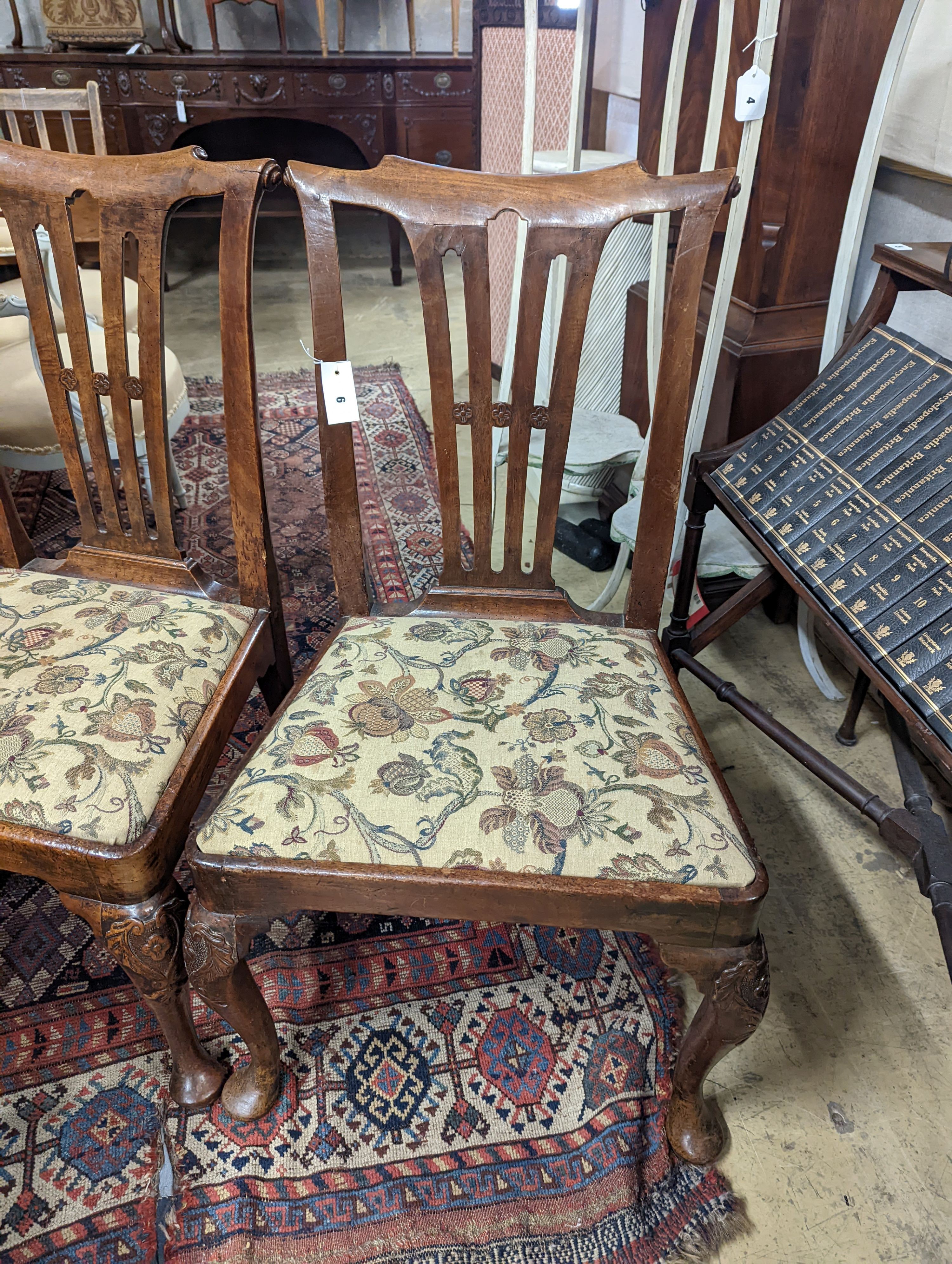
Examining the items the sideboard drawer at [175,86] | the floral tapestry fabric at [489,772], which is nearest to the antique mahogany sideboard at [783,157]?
the floral tapestry fabric at [489,772]

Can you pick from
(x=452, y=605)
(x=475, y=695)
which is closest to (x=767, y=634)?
(x=452, y=605)

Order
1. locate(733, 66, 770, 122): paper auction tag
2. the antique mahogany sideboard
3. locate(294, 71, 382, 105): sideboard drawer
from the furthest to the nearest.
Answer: locate(294, 71, 382, 105): sideboard drawer
the antique mahogany sideboard
locate(733, 66, 770, 122): paper auction tag

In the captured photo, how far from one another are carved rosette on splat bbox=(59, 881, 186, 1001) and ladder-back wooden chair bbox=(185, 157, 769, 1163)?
1.4 inches

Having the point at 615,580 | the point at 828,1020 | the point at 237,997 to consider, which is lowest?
the point at 828,1020

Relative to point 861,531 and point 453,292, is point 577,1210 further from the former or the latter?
point 453,292

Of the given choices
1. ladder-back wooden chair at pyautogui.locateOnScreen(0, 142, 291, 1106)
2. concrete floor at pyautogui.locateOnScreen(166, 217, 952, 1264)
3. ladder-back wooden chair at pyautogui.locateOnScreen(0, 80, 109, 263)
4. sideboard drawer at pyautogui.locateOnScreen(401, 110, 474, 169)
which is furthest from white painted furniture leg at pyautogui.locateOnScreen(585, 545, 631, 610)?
sideboard drawer at pyautogui.locateOnScreen(401, 110, 474, 169)

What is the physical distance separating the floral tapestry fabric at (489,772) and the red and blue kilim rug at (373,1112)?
15cm

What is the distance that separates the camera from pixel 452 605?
1.35 metres

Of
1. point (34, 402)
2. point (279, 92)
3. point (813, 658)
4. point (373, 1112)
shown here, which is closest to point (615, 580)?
point (813, 658)

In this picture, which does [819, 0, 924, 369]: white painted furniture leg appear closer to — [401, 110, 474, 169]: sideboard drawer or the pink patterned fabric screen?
the pink patterned fabric screen

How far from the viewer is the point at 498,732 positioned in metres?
1.08

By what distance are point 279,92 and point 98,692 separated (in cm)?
404

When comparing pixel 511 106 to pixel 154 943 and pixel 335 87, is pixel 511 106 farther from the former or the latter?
pixel 154 943

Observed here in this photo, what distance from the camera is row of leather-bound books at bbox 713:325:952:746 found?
1.12m
